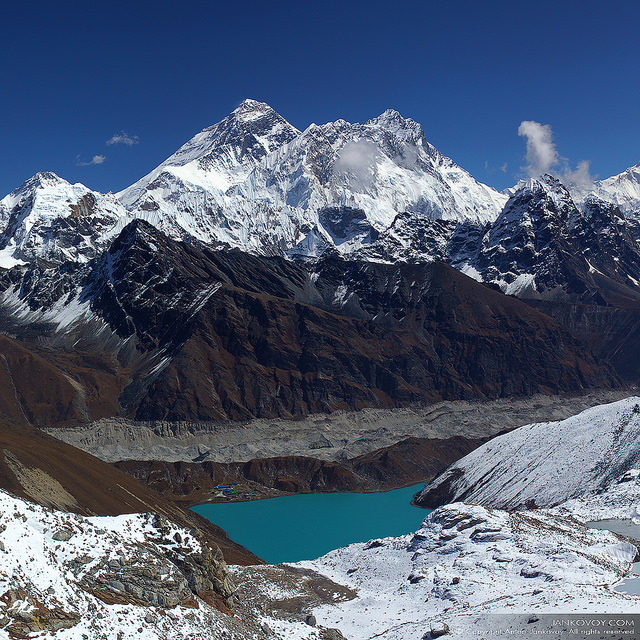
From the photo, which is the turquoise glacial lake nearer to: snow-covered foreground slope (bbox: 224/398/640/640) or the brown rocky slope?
the brown rocky slope

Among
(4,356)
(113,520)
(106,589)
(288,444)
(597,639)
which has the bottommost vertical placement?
(597,639)

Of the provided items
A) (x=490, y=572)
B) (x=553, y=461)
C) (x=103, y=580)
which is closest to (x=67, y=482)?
(x=103, y=580)

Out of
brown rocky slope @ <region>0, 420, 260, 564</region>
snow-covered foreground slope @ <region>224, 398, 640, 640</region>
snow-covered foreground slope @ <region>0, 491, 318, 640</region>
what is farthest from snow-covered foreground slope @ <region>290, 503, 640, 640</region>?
brown rocky slope @ <region>0, 420, 260, 564</region>

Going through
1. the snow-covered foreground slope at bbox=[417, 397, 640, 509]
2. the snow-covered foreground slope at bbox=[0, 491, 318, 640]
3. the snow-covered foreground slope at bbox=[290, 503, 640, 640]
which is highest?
the snow-covered foreground slope at bbox=[417, 397, 640, 509]

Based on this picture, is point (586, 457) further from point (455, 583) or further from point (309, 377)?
point (309, 377)

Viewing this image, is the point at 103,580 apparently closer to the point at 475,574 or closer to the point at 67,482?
the point at 67,482

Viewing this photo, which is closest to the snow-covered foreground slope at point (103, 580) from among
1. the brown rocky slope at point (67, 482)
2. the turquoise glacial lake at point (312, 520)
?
the brown rocky slope at point (67, 482)

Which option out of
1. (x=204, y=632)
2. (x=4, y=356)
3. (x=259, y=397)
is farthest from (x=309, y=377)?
(x=204, y=632)
